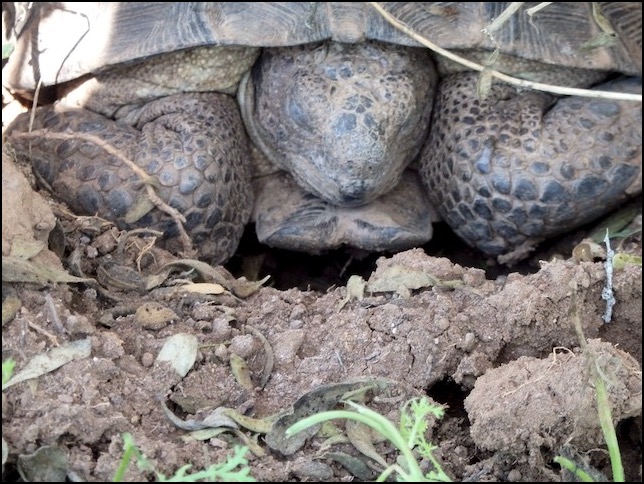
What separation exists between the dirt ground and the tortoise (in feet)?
1.48

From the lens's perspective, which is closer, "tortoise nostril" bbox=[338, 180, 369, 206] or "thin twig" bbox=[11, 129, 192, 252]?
"thin twig" bbox=[11, 129, 192, 252]

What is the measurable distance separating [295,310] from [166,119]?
1.08 meters

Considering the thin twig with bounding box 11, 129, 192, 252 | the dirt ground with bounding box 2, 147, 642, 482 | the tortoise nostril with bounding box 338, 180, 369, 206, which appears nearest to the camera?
the dirt ground with bounding box 2, 147, 642, 482

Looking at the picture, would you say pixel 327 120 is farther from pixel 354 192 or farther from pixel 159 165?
pixel 159 165

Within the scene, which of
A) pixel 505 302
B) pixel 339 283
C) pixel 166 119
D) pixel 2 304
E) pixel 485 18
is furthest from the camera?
pixel 339 283

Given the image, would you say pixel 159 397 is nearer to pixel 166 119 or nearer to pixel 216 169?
pixel 216 169

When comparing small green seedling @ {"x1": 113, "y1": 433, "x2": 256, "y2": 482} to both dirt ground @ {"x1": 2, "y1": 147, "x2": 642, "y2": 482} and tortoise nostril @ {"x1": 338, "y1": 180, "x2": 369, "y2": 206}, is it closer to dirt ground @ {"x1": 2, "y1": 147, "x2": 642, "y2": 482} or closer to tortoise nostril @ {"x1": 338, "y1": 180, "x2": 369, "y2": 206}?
dirt ground @ {"x1": 2, "y1": 147, "x2": 642, "y2": 482}

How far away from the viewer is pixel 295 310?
80.8 inches

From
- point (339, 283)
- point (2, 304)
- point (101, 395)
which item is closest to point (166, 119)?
point (339, 283)

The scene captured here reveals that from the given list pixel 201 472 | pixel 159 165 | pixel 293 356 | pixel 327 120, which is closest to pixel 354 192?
pixel 327 120

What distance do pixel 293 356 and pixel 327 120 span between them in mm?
1020

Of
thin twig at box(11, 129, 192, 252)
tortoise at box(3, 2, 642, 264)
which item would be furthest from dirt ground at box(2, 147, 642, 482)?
tortoise at box(3, 2, 642, 264)

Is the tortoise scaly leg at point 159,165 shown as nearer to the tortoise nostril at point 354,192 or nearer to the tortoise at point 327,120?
the tortoise at point 327,120

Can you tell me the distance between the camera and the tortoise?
259 cm
